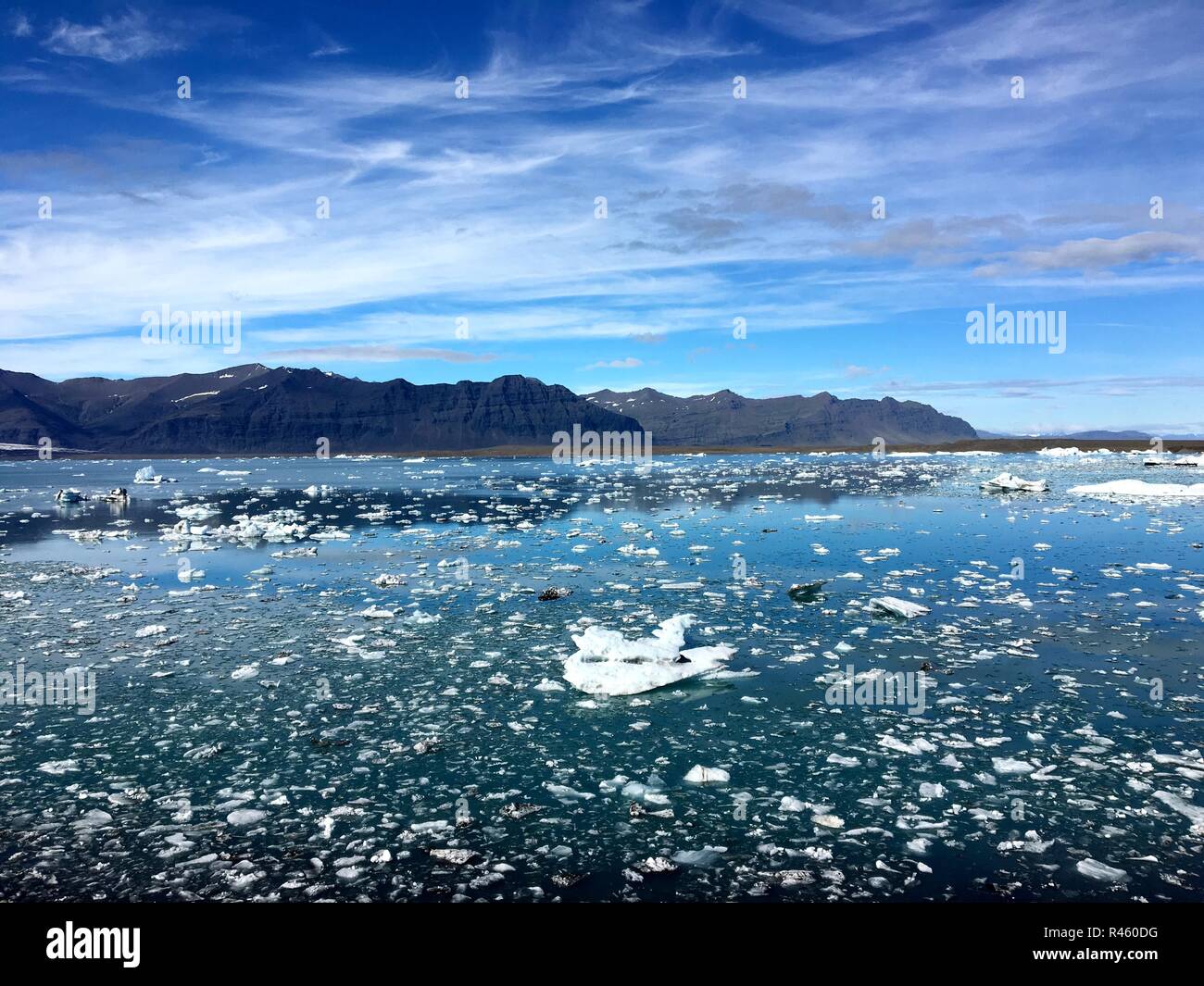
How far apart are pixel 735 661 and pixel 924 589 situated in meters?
7.28

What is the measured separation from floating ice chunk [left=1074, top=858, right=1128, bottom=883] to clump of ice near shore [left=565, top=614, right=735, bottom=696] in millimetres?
5572

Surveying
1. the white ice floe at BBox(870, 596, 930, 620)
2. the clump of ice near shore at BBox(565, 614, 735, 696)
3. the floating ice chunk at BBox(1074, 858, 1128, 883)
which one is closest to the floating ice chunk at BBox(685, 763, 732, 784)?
the clump of ice near shore at BBox(565, 614, 735, 696)

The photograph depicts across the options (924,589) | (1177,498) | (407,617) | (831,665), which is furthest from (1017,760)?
(1177,498)

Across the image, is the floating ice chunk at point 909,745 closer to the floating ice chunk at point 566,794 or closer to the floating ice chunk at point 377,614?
the floating ice chunk at point 566,794

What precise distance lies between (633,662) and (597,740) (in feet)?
7.75

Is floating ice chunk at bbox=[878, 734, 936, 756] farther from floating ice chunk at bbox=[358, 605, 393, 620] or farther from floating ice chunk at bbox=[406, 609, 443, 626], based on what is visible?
floating ice chunk at bbox=[358, 605, 393, 620]

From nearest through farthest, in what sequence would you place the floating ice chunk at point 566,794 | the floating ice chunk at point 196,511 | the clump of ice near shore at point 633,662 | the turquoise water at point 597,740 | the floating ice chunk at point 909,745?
1. the turquoise water at point 597,740
2. the floating ice chunk at point 566,794
3. the floating ice chunk at point 909,745
4. the clump of ice near shore at point 633,662
5. the floating ice chunk at point 196,511

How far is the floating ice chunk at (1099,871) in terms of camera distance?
5.83 meters

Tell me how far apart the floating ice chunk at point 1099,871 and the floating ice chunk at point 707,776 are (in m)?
3.11

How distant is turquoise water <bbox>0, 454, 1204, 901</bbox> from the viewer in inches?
239

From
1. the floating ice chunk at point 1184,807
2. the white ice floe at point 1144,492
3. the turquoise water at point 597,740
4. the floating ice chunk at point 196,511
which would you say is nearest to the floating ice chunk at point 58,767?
the turquoise water at point 597,740
